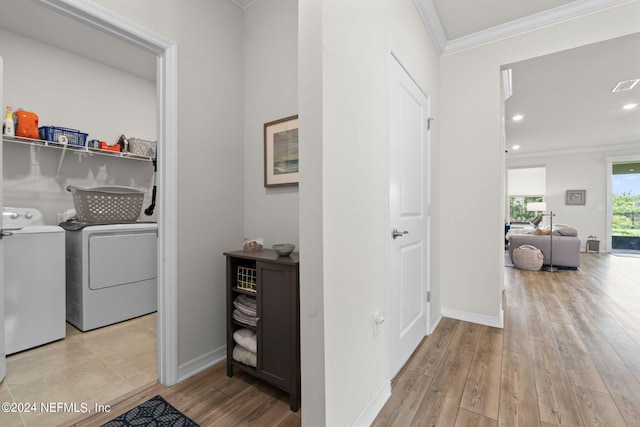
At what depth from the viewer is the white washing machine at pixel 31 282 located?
206cm

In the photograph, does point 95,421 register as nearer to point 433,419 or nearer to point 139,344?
point 139,344

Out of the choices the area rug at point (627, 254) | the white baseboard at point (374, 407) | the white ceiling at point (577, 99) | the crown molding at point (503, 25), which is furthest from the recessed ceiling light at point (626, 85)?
the area rug at point (627, 254)

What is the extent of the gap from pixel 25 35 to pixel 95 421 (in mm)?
3354

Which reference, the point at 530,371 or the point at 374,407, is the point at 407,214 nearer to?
the point at 374,407

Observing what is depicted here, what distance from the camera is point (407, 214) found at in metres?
2.00

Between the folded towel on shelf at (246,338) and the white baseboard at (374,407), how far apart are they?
68cm

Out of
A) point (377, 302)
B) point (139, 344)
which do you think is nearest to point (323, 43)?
point (377, 302)

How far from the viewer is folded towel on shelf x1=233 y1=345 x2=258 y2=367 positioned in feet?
5.53

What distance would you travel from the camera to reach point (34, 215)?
242 centimetres

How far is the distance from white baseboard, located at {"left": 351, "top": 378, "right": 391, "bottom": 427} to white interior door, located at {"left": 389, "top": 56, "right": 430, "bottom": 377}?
16 cm

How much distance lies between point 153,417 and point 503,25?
387cm

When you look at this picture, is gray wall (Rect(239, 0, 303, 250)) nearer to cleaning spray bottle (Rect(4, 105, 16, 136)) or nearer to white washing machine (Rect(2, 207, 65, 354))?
white washing machine (Rect(2, 207, 65, 354))

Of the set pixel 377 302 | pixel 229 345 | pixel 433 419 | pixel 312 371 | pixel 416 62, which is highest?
pixel 416 62

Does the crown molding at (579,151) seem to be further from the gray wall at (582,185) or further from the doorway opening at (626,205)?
the doorway opening at (626,205)
